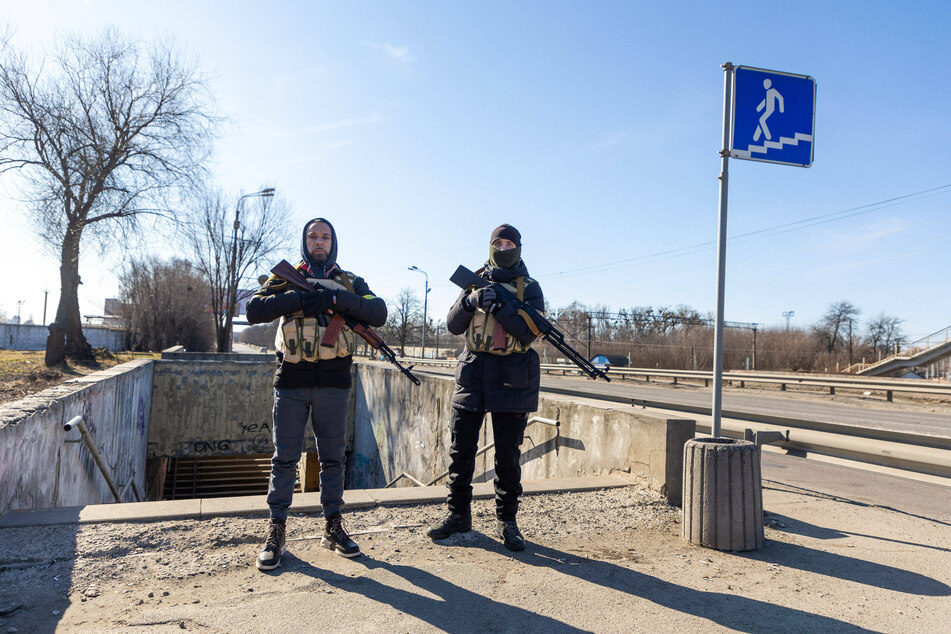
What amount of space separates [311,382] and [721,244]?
3009 millimetres

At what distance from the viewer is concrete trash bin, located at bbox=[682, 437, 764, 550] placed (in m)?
3.68

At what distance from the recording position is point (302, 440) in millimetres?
3582

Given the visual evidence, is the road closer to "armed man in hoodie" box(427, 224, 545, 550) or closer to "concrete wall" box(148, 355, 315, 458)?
"concrete wall" box(148, 355, 315, 458)

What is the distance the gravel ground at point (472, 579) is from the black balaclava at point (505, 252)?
5.94ft

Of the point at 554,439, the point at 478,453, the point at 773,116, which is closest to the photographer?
the point at 773,116

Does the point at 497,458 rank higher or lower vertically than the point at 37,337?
lower

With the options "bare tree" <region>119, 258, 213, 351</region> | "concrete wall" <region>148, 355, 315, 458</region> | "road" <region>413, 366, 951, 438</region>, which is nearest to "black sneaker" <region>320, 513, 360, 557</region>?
"road" <region>413, 366, 951, 438</region>

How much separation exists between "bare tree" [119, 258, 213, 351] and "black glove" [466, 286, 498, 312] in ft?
127

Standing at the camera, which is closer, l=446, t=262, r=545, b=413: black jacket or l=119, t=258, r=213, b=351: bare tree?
l=446, t=262, r=545, b=413: black jacket

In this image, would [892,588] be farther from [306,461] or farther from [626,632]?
[306,461]

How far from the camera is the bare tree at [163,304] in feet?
129

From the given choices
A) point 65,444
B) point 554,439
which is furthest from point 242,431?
point 554,439

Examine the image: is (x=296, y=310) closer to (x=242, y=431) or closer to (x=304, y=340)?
(x=304, y=340)

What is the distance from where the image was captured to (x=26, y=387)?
12023 mm
